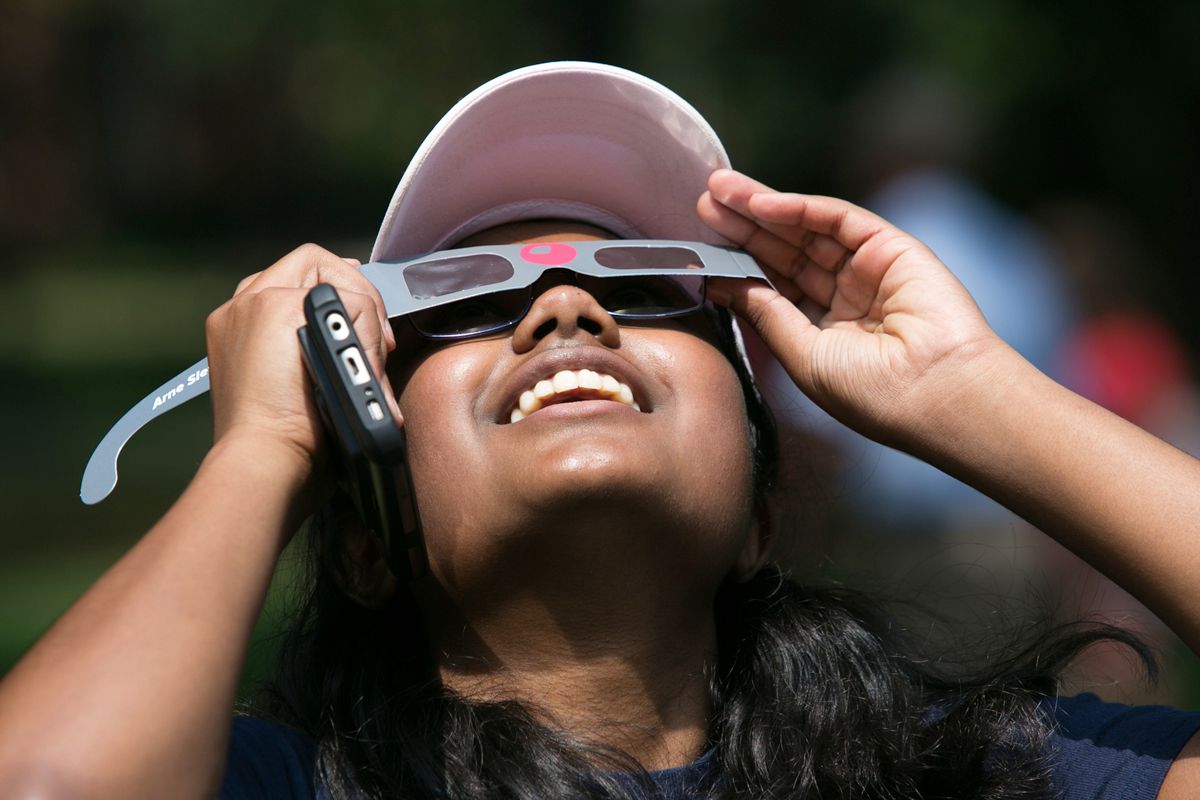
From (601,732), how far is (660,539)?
350 millimetres

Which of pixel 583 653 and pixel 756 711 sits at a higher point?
pixel 583 653

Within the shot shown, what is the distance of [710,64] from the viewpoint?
16984 mm

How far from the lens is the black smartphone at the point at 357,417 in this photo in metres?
2.13

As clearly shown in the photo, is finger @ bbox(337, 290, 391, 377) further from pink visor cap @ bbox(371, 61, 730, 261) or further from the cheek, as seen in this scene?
pink visor cap @ bbox(371, 61, 730, 261)

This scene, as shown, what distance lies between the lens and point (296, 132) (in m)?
26.0

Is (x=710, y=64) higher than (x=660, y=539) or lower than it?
higher

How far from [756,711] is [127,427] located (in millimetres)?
1183

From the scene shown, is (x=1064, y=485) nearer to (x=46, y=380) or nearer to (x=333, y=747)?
(x=333, y=747)

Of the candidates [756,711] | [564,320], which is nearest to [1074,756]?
[756,711]

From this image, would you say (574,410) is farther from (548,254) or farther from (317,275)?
(317,275)

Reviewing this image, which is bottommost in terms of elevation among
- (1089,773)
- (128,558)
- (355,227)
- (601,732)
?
(1089,773)

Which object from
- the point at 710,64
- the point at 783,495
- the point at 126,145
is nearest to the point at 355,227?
the point at 126,145

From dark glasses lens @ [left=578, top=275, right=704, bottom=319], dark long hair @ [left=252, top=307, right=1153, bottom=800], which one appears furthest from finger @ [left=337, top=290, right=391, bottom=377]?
dark long hair @ [left=252, top=307, right=1153, bottom=800]

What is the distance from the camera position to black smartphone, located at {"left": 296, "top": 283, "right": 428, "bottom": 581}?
6.98 ft
